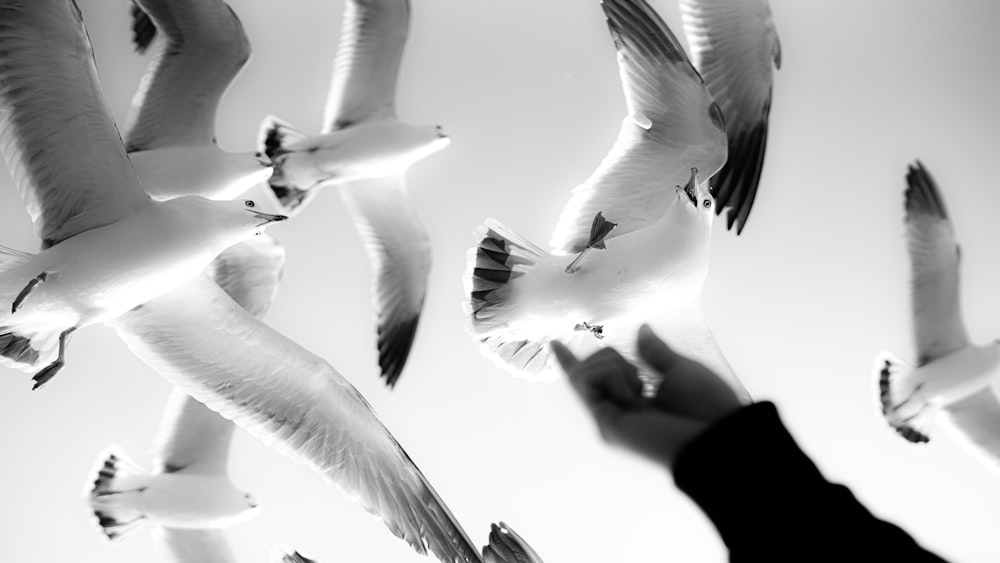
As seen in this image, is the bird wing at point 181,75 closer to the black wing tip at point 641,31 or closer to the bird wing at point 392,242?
the bird wing at point 392,242

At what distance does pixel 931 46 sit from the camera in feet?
8.80

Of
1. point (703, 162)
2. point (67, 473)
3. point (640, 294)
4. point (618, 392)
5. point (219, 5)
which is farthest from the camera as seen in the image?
point (67, 473)

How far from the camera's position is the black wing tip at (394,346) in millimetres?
2660

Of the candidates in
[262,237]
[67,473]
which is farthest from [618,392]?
[67,473]

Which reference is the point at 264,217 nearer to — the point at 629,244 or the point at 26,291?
the point at 26,291

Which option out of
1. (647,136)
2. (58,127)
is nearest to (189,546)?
(58,127)

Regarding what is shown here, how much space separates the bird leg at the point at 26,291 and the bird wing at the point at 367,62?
4.04ft

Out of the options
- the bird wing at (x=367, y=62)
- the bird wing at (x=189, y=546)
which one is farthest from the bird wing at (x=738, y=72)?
the bird wing at (x=189, y=546)

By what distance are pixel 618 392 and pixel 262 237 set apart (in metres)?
1.43

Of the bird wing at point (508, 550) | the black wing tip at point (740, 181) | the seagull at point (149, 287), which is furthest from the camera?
the black wing tip at point (740, 181)

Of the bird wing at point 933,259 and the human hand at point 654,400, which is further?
the bird wing at point 933,259

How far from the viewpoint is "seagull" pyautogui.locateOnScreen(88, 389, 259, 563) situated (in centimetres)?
241

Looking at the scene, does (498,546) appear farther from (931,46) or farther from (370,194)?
(931,46)

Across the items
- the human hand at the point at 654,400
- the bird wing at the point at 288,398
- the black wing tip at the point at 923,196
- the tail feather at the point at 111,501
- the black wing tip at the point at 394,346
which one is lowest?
the tail feather at the point at 111,501
